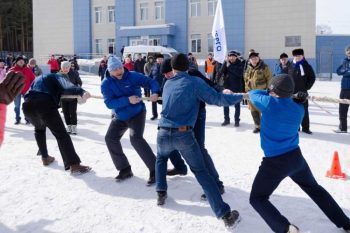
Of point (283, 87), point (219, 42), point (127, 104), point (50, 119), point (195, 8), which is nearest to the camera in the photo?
point (283, 87)

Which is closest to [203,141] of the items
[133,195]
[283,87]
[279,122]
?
[133,195]

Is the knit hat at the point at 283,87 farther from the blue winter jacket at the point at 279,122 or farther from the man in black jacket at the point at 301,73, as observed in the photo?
the man in black jacket at the point at 301,73

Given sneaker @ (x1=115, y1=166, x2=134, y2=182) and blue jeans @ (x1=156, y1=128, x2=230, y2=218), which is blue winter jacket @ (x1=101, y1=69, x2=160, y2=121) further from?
blue jeans @ (x1=156, y1=128, x2=230, y2=218)

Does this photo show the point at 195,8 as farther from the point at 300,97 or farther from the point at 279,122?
the point at 279,122

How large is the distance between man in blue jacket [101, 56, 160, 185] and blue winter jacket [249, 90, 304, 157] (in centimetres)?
192

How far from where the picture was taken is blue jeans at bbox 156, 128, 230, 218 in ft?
12.7

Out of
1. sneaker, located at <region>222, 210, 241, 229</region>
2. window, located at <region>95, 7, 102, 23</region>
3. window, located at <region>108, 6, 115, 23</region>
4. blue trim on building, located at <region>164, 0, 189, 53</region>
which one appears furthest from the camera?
window, located at <region>95, 7, 102, 23</region>

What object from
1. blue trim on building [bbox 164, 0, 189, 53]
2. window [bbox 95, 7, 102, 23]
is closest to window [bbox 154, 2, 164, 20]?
blue trim on building [bbox 164, 0, 189, 53]

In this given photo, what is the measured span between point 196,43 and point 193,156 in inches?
1184

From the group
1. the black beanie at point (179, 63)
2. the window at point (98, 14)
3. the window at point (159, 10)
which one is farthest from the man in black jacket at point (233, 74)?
the window at point (98, 14)

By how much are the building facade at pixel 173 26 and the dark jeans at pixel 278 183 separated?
→ 2712 cm

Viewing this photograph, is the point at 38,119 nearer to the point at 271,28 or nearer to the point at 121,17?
the point at 271,28

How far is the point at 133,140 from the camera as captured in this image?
17.0 ft

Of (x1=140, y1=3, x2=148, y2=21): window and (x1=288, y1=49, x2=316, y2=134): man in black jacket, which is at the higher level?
(x1=140, y1=3, x2=148, y2=21): window
